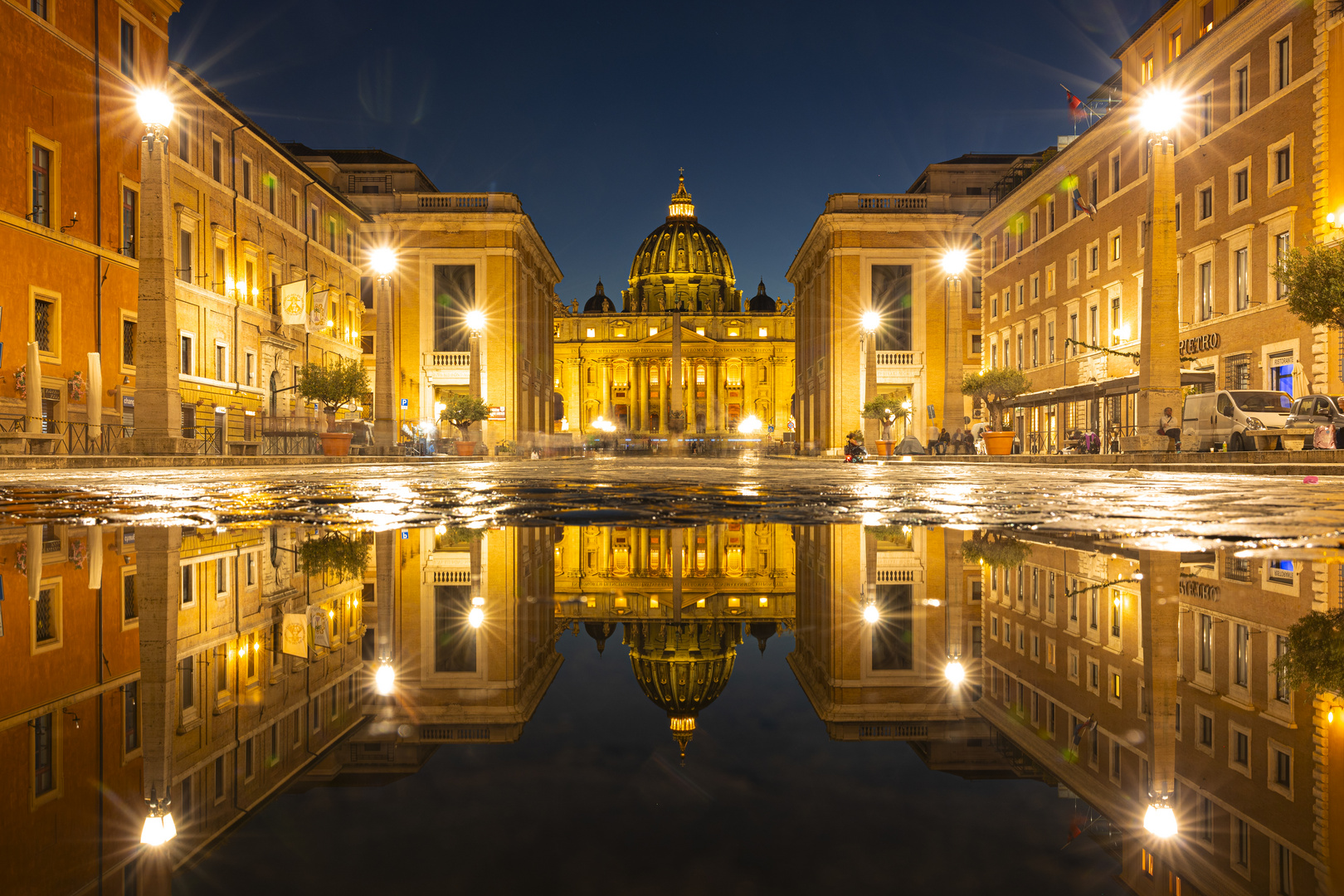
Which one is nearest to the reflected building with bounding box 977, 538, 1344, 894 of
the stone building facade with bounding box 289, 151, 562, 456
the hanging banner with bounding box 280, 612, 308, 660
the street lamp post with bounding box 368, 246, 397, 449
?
the hanging banner with bounding box 280, 612, 308, 660

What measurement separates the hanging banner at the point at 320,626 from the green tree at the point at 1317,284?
21.7 metres

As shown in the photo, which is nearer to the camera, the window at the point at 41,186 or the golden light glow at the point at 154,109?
the golden light glow at the point at 154,109

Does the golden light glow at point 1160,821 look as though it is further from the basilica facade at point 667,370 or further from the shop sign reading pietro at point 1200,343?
the basilica facade at point 667,370

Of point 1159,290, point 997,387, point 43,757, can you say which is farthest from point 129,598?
point 997,387

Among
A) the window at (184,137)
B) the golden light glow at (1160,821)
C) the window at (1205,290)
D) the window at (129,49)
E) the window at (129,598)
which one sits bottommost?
the golden light glow at (1160,821)

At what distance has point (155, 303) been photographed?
19.3 meters

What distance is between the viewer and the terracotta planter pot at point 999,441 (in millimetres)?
29078

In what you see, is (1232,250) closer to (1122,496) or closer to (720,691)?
(1122,496)

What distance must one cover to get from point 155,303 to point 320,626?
2029 cm

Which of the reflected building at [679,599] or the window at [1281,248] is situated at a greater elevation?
the window at [1281,248]

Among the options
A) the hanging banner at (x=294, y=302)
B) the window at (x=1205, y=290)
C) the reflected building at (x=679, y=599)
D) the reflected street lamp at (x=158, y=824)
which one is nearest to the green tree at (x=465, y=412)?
the hanging banner at (x=294, y=302)

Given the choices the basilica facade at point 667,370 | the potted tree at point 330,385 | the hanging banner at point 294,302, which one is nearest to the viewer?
the hanging banner at point 294,302

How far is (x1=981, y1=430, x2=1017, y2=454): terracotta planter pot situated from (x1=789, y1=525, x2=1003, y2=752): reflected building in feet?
87.8

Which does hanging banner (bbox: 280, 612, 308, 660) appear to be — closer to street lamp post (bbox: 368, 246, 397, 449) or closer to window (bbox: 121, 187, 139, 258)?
street lamp post (bbox: 368, 246, 397, 449)
